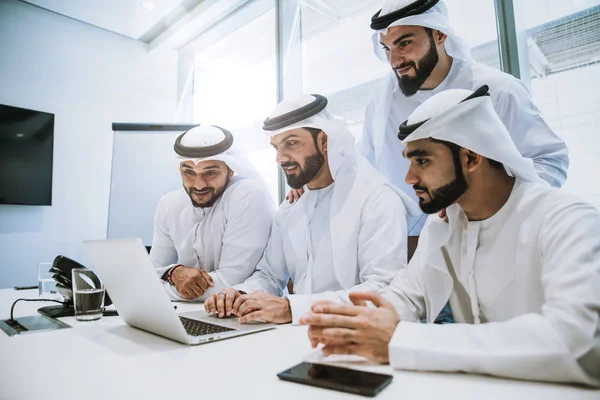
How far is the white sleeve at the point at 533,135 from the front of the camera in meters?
1.90

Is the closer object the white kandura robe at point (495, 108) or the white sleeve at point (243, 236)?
the white kandura robe at point (495, 108)

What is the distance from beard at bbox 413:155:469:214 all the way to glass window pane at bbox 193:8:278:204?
302cm

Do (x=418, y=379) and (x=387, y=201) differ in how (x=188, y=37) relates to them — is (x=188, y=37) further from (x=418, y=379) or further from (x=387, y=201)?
(x=418, y=379)

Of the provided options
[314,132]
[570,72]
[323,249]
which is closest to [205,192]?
[314,132]

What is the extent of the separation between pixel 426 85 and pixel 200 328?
5.93 feet

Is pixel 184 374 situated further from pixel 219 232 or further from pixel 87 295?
pixel 219 232

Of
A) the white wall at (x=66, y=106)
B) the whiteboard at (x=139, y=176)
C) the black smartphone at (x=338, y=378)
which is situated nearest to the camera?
the black smartphone at (x=338, y=378)

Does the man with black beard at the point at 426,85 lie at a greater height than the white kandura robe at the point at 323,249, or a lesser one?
greater

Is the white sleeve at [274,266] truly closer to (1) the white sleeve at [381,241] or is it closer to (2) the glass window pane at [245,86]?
(1) the white sleeve at [381,241]

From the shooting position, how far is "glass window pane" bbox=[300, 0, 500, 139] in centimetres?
355

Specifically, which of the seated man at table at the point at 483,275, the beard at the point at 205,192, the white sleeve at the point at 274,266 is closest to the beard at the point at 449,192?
the seated man at table at the point at 483,275

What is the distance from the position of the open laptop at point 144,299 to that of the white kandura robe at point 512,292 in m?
0.50

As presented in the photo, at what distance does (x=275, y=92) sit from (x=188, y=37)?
73.6 inches

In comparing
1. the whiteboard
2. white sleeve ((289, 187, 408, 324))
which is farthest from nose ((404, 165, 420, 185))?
the whiteboard
